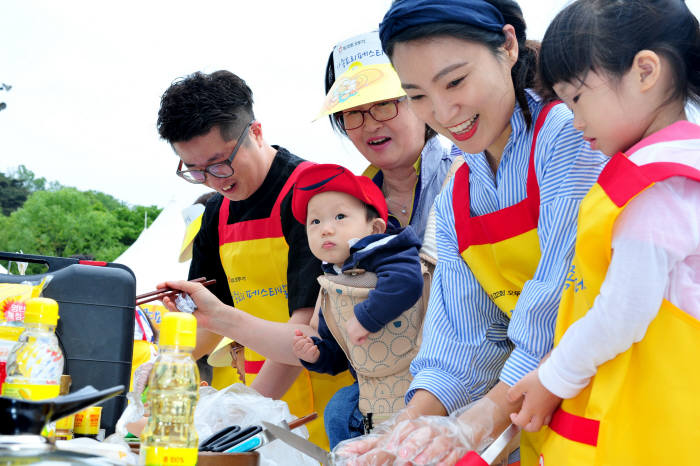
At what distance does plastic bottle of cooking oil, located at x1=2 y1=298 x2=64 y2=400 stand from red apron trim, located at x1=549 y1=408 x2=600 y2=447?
0.80 metres

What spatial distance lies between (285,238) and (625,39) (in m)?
1.41

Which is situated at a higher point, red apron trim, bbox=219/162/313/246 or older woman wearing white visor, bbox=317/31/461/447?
older woman wearing white visor, bbox=317/31/461/447

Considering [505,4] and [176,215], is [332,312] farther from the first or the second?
[176,215]

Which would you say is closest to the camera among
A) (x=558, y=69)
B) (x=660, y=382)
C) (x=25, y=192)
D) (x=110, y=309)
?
(x=660, y=382)

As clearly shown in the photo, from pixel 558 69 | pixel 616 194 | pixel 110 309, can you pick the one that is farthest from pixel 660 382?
pixel 110 309

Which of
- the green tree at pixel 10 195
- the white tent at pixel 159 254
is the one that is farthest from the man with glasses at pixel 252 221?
the green tree at pixel 10 195

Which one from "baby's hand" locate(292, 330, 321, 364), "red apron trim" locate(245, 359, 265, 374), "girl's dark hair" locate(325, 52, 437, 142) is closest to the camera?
"baby's hand" locate(292, 330, 321, 364)

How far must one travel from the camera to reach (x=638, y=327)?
0.99 m

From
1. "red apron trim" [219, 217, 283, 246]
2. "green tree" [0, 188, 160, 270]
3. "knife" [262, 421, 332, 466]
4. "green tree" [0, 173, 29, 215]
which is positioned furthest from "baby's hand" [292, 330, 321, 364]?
"green tree" [0, 173, 29, 215]

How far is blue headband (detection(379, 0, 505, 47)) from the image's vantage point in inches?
55.1

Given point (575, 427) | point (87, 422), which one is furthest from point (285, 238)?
point (575, 427)

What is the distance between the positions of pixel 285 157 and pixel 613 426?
5.67ft

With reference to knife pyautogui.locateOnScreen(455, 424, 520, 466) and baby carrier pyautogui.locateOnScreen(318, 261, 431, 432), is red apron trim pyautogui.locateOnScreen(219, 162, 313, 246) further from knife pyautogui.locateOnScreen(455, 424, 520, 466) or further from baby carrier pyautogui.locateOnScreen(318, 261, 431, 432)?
knife pyautogui.locateOnScreen(455, 424, 520, 466)

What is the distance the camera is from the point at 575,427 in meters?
1.05
